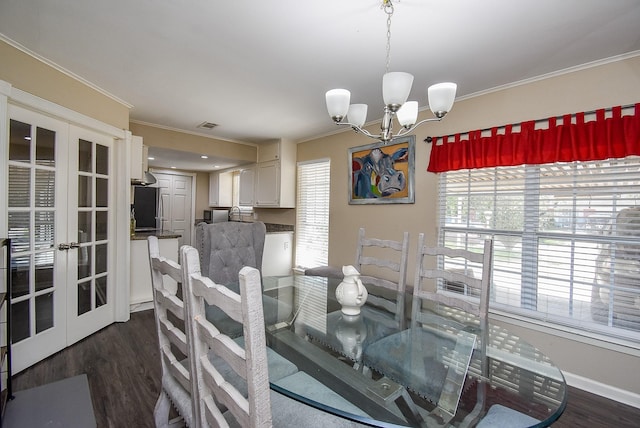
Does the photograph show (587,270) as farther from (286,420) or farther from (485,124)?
(286,420)

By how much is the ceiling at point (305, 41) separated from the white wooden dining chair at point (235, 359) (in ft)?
5.00

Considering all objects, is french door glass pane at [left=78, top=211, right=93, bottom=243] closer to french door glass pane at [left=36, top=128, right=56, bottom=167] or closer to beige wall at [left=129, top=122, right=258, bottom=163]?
french door glass pane at [left=36, top=128, right=56, bottom=167]

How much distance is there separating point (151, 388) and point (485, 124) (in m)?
3.37

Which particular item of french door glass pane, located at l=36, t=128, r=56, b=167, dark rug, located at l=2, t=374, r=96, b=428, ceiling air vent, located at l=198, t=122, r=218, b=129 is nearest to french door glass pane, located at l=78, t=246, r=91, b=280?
french door glass pane, located at l=36, t=128, r=56, b=167

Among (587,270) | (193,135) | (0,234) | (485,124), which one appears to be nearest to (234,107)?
(193,135)

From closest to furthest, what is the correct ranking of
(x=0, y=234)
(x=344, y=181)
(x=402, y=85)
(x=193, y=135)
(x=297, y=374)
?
(x=297, y=374) < (x=402, y=85) < (x=0, y=234) < (x=344, y=181) < (x=193, y=135)

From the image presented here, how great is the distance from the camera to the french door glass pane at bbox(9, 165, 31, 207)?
2.19 metres

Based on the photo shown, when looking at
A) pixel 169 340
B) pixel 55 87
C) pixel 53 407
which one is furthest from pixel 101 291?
pixel 169 340

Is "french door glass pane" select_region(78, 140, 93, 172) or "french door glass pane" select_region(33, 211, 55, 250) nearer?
"french door glass pane" select_region(33, 211, 55, 250)

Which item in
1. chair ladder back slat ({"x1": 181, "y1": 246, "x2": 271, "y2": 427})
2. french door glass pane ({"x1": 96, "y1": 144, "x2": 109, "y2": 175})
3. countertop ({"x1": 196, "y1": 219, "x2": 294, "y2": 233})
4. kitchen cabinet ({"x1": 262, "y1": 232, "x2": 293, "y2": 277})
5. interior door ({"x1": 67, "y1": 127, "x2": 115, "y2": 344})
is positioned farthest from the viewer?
countertop ({"x1": 196, "y1": 219, "x2": 294, "y2": 233})

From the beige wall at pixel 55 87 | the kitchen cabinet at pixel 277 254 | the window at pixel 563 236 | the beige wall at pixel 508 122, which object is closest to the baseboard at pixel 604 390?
the beige wall at pixel 508 122

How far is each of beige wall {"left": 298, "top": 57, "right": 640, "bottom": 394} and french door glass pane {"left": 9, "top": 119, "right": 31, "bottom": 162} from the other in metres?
3.04

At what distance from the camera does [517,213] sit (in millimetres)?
2533

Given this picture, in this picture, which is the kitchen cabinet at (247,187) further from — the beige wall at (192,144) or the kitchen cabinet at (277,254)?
the kitchen cabinet at (277,254)
